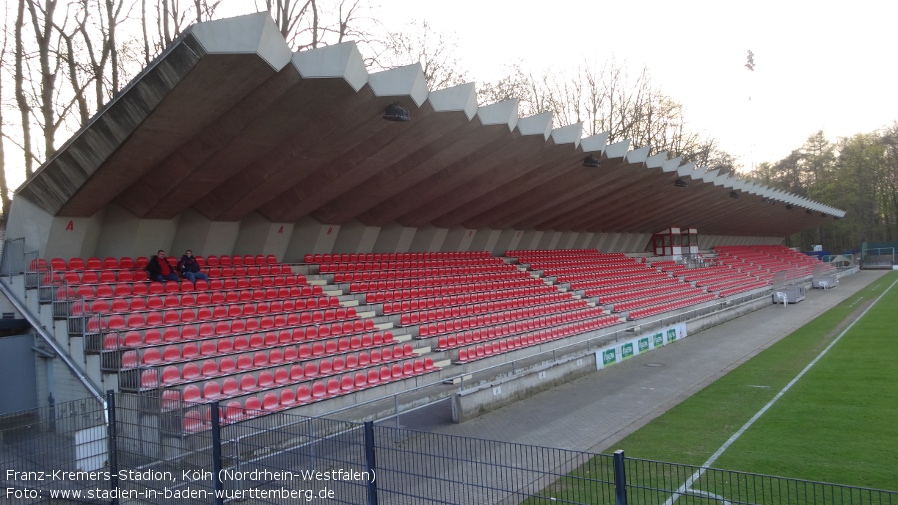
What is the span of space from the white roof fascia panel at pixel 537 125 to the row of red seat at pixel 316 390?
20.7 ft

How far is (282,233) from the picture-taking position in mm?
16594

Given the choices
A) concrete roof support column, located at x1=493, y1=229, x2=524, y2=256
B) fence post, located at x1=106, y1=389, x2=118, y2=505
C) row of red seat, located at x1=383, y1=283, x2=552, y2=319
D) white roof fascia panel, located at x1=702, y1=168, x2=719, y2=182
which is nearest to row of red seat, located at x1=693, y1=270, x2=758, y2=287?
white roof fascia panel, located at x1=702, y1=168, x2=719, y2=182

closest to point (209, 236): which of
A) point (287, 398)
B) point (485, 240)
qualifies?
point (287, 398)

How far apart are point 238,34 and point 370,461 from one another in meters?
6.37

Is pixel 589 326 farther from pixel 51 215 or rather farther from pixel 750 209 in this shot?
pixel 750 209

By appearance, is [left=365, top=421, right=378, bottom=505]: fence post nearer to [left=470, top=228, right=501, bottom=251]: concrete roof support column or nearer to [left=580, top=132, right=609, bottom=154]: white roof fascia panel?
[left=580, top=132, right=609, bottom=154]: white roof fascia panel

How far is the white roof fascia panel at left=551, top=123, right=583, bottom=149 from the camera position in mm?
16703

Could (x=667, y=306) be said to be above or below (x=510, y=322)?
below

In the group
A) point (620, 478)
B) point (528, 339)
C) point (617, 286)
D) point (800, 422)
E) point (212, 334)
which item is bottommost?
point (800, 422)

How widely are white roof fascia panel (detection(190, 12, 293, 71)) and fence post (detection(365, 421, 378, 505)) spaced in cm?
587

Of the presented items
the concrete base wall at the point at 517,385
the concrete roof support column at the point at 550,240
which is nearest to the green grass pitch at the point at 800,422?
the concrete base wall at the point at 517,385

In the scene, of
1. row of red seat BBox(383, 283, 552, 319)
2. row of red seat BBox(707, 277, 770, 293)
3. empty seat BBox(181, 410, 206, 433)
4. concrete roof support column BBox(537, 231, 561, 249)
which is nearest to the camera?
empty seat BBox(181, 410, 206, 433)

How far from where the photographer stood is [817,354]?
57.2ft

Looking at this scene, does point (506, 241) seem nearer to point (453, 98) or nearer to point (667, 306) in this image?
point (667, 306)
